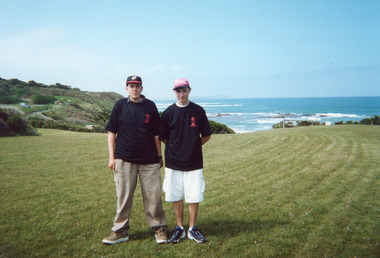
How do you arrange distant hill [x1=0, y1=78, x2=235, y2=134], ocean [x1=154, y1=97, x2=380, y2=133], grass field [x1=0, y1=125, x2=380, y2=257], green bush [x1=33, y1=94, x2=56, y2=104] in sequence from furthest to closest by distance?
green bush [x1=33, y1=94, x2=56, y2=104], ocean [x1=154, y1=97, x2=380, y2=133], distant hill [x1=0, y1=78, x2=235, y2=134], grass field [x1=0, y1=125, x2=380, y2=257]

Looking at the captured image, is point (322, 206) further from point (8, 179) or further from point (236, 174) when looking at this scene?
point (8, 179)

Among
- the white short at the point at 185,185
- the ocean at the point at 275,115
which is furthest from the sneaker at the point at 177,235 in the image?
the ocean at the point at 275,115

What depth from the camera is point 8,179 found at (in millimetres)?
7797

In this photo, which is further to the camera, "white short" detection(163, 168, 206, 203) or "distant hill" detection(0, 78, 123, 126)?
"distant hill" detection(0, 78, 123, 126)

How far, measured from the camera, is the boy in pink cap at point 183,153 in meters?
4.00

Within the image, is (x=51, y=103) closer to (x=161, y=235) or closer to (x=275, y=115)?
(x=161, y=235)

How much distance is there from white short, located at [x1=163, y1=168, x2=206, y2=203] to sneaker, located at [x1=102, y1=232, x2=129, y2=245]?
1003 millimetres

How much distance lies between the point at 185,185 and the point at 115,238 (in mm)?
1500

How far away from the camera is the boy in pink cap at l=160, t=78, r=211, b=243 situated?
13.1 ft

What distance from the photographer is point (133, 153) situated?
4004 millimetres

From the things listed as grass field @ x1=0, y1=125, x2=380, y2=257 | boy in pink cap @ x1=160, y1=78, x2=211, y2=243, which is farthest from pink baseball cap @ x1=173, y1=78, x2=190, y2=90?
grass field @ x1=0, y1=125, x2=380, y2=257

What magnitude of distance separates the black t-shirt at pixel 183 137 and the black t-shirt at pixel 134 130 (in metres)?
0.26

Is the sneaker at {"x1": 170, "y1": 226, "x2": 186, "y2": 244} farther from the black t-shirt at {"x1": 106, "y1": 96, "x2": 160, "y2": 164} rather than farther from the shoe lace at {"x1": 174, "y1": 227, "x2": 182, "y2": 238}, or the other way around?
the black t-shirt at {"x1": 106, "y1": 96, "x2": 160, "y2": 164}

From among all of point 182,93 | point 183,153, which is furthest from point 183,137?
point 182,93
